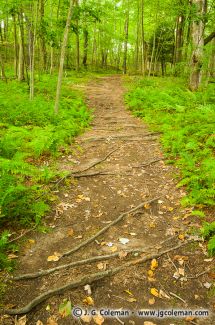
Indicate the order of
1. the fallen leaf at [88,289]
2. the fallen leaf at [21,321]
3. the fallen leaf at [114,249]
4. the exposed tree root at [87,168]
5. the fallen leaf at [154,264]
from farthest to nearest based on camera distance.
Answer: the exposed tree root at [87,168] < the fallen leaf at [114,249] < the fallen leaf at [154,264] < the fallen leaf at [88,289] < the fallen leaf at [21,321]

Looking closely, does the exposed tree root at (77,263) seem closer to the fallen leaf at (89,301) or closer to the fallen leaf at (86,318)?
the fallen leaf at (89,301)

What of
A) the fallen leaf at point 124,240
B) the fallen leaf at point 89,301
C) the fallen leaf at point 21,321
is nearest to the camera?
the fallen leaf at point 21,321

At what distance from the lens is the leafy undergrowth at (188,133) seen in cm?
566

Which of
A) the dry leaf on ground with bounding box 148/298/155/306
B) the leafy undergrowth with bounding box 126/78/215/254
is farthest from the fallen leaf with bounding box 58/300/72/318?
the leafy undergrowth with bounding box 126/78/215/254

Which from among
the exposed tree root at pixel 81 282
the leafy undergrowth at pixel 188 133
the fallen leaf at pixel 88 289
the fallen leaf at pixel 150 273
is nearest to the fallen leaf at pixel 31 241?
the exposed tree root at pixel 81 282

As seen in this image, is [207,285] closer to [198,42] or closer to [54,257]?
[54,257]

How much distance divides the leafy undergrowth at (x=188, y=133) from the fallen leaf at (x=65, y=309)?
86.9 inches

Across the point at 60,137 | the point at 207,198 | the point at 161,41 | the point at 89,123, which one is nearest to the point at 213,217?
the point at 207,198

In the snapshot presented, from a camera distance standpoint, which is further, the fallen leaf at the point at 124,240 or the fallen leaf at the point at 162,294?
the fallen leaf at the point at 124,240

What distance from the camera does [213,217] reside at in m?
4.94

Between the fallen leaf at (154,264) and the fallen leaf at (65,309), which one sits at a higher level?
the fallen leaf at (154,264)

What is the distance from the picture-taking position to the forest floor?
343 centimetres

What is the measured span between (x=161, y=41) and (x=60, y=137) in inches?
824

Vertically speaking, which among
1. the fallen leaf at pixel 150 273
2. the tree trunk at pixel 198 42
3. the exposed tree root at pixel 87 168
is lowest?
the fallen leaf at pixel 150 273
